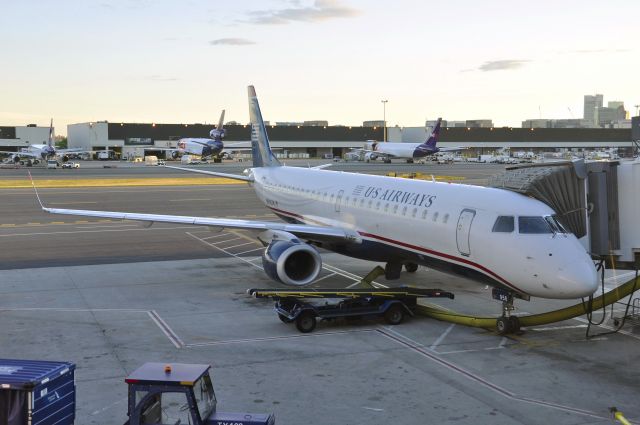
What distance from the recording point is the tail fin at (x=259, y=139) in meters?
34.5

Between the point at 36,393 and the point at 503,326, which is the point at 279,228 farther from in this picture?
the point at 36,393

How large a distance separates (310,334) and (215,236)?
836 inches

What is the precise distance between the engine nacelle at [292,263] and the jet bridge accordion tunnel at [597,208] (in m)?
5.47

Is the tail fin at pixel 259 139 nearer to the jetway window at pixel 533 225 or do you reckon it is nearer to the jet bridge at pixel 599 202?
the jet bridge at pixel 599 202

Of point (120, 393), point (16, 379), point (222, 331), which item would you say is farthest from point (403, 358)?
point (16, 379)

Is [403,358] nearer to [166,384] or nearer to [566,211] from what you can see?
[566,211]

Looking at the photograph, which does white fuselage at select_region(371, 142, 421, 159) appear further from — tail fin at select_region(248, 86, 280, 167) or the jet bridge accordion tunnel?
the jet bridge accordion tunnel

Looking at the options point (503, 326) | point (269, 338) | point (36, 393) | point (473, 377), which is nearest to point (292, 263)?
point (269, 338)

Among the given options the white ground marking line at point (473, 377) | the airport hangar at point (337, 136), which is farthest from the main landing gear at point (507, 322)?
the airport hangar at point (337, 136)

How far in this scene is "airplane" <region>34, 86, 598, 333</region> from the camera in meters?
16.1

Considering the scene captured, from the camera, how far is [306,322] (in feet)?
59.1

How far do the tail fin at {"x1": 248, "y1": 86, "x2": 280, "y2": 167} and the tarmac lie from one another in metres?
7.48

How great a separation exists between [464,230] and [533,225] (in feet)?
6.68

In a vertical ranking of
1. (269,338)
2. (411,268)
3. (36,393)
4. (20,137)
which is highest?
(20,137)
